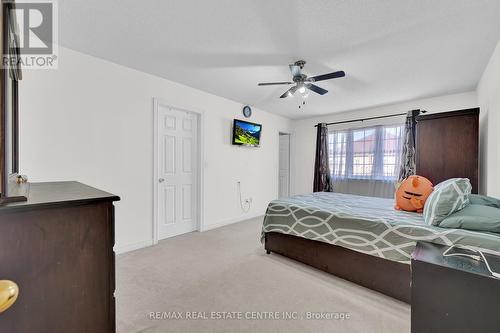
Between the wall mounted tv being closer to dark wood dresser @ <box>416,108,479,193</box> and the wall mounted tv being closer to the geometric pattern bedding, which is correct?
the geometric pattern bedding

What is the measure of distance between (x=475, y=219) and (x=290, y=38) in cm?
215

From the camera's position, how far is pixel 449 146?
115 inches

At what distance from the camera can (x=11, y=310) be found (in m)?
0.76

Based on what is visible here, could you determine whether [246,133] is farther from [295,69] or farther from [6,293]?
[6,293]

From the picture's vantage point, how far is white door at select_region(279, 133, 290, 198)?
5.96 m

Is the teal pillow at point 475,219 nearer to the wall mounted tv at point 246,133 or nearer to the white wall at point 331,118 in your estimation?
the white wall at point 331,118

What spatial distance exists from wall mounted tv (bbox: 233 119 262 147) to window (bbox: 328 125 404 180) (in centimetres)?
179

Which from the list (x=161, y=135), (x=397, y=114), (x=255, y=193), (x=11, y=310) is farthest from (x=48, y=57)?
(x=397, y=114)

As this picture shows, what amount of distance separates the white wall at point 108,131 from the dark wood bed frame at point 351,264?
1763 mm

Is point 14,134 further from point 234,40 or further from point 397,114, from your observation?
point 397,114

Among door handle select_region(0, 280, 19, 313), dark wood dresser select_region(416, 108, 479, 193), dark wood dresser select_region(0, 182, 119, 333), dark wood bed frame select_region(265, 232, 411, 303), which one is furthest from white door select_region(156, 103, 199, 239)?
dark wood dresser select_region(416, 108, 479, 193)

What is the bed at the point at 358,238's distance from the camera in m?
1.79

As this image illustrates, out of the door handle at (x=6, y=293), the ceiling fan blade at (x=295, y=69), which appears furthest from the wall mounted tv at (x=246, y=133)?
the door handle at (x=6, y=293)

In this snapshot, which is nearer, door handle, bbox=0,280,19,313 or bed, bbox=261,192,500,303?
door handle, bbox=0,280,19,313
